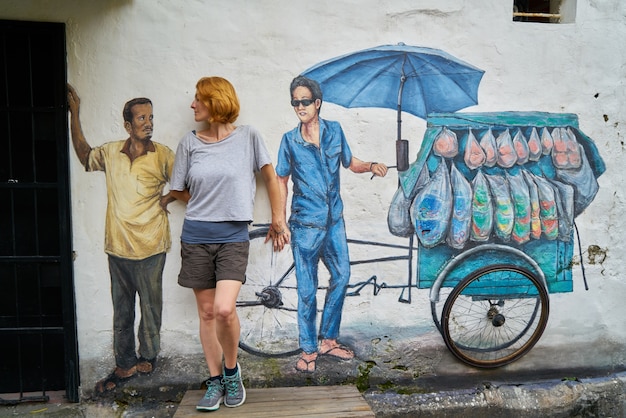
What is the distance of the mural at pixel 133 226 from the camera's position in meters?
3.49

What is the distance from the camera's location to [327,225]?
3.70 meters

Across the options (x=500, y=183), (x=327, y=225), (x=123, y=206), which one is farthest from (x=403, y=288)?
(x=123, y=206)

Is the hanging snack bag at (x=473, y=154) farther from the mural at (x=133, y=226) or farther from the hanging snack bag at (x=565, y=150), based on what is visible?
the mural at (x=133, y=226)

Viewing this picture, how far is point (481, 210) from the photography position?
12.6 feet

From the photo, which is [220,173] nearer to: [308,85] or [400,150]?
[308,85]

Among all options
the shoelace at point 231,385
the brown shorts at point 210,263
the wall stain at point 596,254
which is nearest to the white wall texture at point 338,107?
the wall stain at point 596,254

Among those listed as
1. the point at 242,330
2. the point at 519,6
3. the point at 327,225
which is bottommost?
the point at 242,330

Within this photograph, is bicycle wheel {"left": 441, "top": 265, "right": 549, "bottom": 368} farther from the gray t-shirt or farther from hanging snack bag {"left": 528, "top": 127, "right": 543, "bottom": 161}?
the gray t-shirt

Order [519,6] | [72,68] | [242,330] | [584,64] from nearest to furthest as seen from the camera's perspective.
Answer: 1. [72,68]
2. [242,330]
3. [584,64]
4. [519,6]

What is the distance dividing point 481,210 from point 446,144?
55 cm

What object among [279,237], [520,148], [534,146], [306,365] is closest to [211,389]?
[306,365]

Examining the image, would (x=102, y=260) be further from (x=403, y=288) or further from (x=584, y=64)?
(x=584, y=64)

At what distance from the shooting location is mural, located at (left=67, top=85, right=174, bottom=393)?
3.49m

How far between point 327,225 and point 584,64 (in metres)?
2.27
